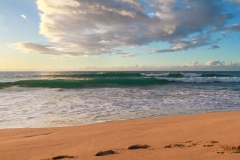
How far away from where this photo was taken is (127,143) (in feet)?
11.5

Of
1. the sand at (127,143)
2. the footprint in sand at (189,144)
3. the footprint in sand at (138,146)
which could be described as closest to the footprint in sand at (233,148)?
the sand at (127,143)

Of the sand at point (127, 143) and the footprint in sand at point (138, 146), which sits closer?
the sand at point (127, 143)

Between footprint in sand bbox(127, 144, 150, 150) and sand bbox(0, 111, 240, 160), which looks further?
footprint in sand bbox(127, 144, 150, 150)

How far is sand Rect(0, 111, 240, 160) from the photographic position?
2.86 m

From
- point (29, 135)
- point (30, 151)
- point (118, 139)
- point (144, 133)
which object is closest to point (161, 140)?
point (144, 133)

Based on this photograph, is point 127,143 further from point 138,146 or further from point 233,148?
point 233,148

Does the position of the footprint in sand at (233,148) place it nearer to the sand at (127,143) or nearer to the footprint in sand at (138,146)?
the sand at (127,143)

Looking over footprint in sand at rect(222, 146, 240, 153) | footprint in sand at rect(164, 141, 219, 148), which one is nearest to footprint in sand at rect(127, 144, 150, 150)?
footprint in sand at rect(164, 141, 219, 148)

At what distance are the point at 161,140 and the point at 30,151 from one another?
2.42 m

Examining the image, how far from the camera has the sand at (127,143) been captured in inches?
113

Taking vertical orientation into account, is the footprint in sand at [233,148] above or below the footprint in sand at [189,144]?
above

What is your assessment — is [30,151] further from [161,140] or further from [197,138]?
[197,138]

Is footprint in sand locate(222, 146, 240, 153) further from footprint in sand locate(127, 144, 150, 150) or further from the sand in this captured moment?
footprint in sand locate(127, 144, 150, 150)

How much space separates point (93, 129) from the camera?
15.6ft
